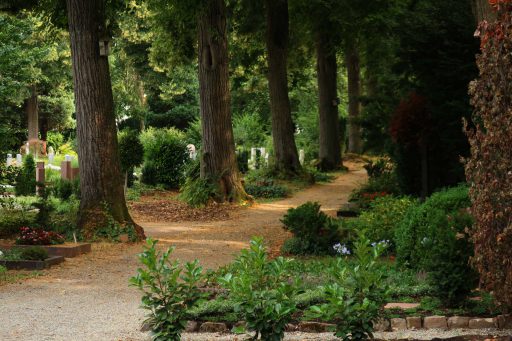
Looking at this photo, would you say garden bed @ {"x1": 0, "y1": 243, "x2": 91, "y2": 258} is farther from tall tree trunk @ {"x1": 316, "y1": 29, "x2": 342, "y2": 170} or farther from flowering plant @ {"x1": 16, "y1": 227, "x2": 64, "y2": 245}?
tall tree trunk @ {"x1": 316, "y1": 29, "x2": 342, "y2": 170}

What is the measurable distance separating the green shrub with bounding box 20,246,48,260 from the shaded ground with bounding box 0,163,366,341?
313 mm

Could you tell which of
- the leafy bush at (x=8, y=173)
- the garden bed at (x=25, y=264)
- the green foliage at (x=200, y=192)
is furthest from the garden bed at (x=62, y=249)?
the green foliage at (x=200, y=192)

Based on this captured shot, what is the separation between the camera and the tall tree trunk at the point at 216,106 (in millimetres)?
22062

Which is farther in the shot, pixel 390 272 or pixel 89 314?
pixel 390 272

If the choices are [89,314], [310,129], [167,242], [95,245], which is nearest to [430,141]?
[167,242]

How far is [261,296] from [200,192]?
14.6 meters

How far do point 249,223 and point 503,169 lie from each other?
38.8 ft

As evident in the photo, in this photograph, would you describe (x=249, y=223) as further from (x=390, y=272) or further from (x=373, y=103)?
(x=390, y=272)

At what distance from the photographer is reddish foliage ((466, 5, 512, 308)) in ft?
24.6

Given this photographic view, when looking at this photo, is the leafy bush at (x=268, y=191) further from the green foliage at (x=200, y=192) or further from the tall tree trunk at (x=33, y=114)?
the tall tree trunk at (x=33, y=114)

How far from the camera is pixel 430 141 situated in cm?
1850

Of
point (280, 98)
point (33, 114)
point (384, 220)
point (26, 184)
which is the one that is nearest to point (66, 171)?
point (26, 184)

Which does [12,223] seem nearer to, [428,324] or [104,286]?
[104,286]

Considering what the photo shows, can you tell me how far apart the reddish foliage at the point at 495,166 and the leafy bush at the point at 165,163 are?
19485mm
